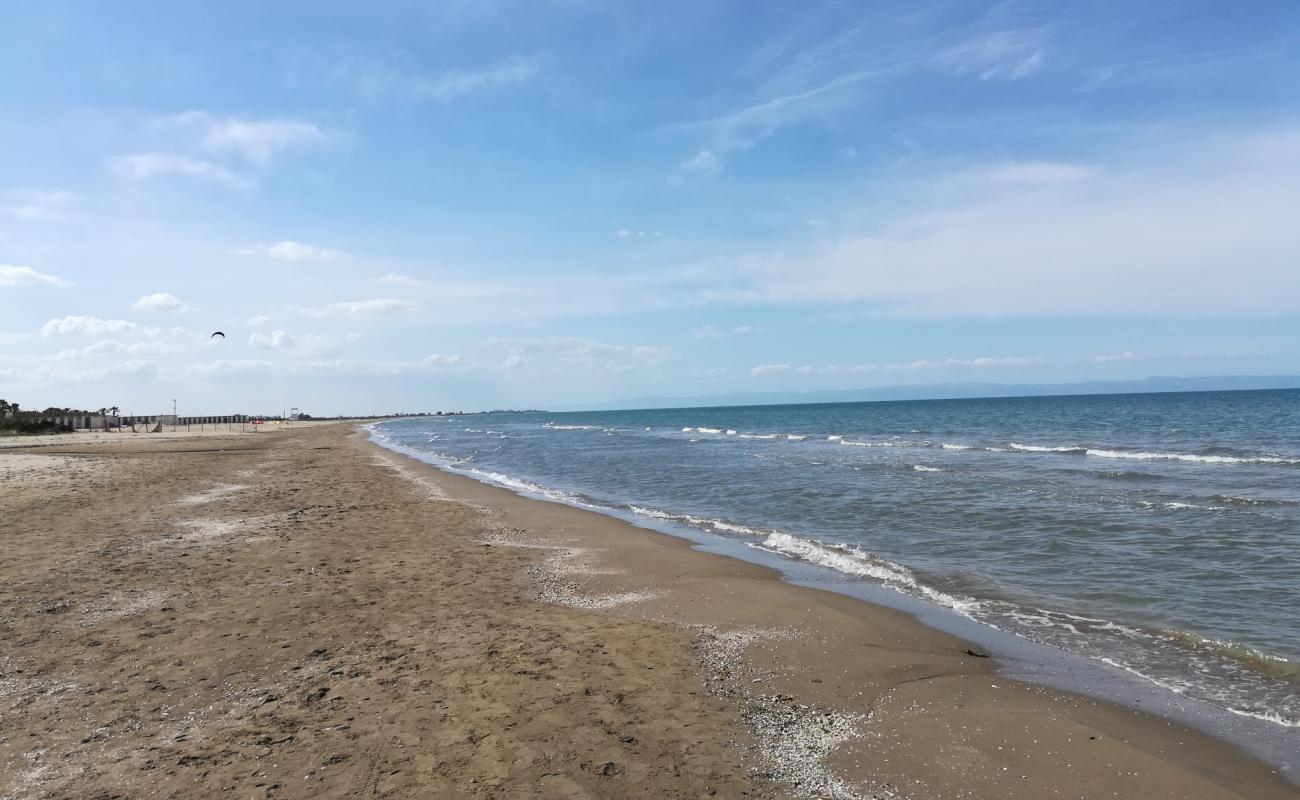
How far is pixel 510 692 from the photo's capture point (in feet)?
20.5

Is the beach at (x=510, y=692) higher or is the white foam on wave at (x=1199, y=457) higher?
the beach at (x=510, y=692)

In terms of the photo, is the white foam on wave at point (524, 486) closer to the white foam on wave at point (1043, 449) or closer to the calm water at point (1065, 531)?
the calm water at point (1065, 531)

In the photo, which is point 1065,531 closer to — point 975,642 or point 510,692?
point 975,642

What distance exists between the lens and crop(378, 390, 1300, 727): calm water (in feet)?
26.0

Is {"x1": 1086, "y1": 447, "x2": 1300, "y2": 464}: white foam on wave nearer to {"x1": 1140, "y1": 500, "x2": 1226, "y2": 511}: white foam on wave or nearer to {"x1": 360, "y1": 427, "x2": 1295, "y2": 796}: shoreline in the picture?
{"x1": 1140, "y1": 500, "x2": 1226, "y2": 511}: white foam on wave

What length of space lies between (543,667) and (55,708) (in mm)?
4074

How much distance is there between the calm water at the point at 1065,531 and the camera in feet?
26.0

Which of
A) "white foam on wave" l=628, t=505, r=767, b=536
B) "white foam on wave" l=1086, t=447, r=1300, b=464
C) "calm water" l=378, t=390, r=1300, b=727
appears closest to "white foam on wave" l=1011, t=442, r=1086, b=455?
"calm water" l=378, t=390, r=1300, b=727

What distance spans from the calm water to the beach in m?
1.78

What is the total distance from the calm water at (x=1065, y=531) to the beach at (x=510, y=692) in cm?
178

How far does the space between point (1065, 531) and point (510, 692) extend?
1279cm

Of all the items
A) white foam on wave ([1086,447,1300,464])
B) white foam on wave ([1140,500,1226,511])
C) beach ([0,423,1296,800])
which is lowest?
white foam on wave ([1086,447,1300,464])

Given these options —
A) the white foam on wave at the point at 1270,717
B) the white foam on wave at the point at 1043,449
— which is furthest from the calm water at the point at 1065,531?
the white foam on wave at the point at 1043,449

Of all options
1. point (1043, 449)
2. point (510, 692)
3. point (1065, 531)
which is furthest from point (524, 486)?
point (1043, 449)
